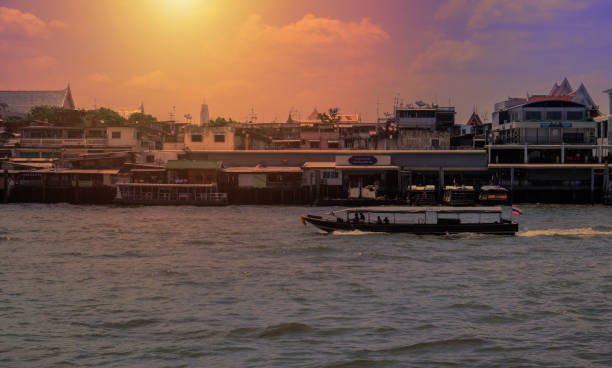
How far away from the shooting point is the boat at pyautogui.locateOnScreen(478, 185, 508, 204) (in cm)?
6041

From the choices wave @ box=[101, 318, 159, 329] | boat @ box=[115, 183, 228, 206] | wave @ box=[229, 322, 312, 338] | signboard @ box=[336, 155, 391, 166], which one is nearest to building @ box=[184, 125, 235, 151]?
boat @ box=[115, 183, 228, 206]

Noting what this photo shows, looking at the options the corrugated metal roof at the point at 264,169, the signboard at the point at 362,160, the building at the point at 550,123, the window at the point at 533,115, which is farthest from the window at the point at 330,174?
the window at the point at 533,115

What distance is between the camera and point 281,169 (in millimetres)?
66500

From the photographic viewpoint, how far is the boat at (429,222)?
115ft

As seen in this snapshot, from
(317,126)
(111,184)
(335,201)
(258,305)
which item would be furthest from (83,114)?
(258,305)

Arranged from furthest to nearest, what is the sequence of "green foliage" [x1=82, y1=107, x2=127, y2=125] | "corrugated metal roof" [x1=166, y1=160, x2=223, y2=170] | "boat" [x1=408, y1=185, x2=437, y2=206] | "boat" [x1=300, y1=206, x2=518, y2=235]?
1. "green foliage" [x1=82, y1=107, x2=127, y2=125]
2. "corrugated metal roof" [x1=166, y1=160, x2=223, y2=170]
3. "boat" [x1=408, y1=185, x2=437, y2=206]
4. "boat" [x1=300, y1=206, x2=518, y2=235]

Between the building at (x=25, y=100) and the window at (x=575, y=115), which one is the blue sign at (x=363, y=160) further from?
the building at (x=25, y=100)

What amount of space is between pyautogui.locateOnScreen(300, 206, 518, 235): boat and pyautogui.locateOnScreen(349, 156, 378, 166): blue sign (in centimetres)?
3072

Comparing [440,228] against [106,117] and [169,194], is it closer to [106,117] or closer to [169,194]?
[169,194]

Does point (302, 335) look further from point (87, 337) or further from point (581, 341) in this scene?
point (581, 341)

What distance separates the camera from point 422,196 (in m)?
61.7

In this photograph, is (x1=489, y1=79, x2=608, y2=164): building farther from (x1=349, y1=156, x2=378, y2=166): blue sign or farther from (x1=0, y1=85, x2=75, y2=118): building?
(x1=0, y1=85, x2=75, y2=118): building

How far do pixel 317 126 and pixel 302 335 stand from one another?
66.6m

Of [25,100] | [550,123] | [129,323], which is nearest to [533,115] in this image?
[550,123]
